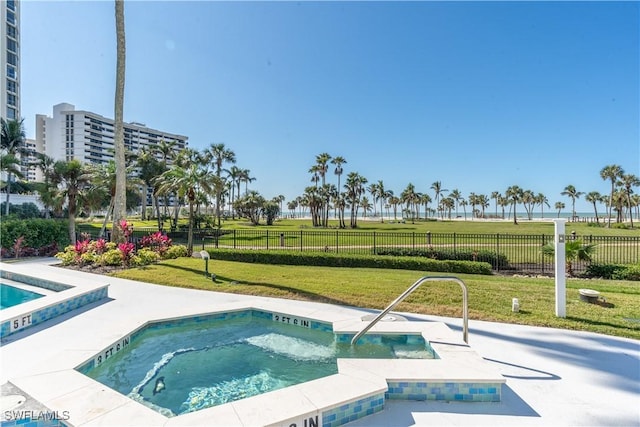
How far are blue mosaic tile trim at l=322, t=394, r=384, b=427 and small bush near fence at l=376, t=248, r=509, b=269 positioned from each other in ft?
36.7

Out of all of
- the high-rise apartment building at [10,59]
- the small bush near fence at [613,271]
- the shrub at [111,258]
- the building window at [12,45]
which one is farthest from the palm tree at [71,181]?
the building window at [12,45]

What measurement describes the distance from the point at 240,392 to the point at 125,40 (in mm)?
14916

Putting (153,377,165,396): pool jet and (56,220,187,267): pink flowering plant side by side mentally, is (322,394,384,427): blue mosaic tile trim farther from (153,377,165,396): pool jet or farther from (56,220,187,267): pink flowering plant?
(56,220,187,267): pink flowering plant

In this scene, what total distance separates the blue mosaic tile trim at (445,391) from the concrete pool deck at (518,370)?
7 cm

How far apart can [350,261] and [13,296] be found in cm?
1000

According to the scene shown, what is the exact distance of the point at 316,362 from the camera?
4535 millimetres

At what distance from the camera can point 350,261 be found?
1234 centimetres

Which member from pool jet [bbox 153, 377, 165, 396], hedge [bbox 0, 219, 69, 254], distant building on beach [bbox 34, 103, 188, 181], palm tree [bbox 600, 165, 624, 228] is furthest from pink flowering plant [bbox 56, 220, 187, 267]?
distant building on beach [bbox 34, 103, 188, 181]

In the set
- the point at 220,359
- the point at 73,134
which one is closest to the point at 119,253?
the point at 220,359

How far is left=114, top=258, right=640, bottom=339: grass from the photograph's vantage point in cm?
573

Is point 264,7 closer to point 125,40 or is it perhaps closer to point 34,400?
point 125,40

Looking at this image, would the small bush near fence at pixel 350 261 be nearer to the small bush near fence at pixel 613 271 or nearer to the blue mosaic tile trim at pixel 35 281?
the small bush near fence at pixel 613 271

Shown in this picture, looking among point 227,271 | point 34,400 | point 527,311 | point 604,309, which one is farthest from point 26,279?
point 604,309

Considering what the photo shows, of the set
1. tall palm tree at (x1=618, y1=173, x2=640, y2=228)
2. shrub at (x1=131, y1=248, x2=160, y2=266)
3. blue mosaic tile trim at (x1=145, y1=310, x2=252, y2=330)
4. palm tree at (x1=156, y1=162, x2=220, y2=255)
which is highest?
tall palm tree at (x1=618, y1=173, x2=640, y2=228)
